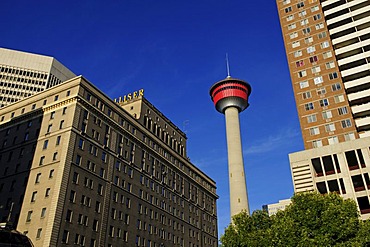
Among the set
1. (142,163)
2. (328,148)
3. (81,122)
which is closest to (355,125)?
(328,148)

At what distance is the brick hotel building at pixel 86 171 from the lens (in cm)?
5428

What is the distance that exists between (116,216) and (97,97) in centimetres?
2227

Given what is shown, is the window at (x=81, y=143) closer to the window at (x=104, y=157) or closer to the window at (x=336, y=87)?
the window at (x=104, y=157)

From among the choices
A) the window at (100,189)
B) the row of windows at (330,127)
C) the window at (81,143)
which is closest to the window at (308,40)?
the row of windows at (330,127)

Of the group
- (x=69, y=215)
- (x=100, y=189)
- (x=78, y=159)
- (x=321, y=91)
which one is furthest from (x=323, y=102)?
(x=69, y=215)

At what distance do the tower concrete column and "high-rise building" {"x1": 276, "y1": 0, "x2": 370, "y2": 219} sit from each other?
869 inches

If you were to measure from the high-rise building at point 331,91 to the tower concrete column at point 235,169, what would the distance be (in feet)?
72.4

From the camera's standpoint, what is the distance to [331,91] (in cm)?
6359

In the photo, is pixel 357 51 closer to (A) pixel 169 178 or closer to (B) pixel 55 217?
(A) pixel 169 178

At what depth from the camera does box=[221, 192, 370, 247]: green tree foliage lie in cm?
3300

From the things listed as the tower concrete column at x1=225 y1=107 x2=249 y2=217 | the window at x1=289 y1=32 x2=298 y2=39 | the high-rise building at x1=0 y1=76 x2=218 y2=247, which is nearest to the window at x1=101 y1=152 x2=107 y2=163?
the high-rise building at x1=0 y1=76 x2=218 y2=247

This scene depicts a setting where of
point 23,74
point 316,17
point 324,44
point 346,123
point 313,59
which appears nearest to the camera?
point 346,123

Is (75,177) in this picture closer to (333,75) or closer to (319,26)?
(333,75)

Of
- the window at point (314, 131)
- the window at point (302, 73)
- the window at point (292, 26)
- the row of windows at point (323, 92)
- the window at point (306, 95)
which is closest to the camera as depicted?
the window at point (314, 131)
